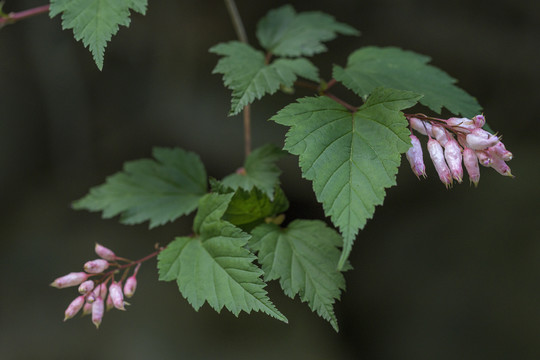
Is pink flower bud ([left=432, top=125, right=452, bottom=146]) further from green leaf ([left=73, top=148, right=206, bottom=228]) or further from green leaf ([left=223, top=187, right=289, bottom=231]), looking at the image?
green leaf ([left=73, top=148, right=206, bottom=228])

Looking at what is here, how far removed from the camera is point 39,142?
2.49 metres

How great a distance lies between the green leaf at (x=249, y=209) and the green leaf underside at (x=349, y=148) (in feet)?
0.84

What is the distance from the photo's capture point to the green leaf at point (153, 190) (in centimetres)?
140

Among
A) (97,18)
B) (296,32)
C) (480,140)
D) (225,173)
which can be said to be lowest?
(225,173)

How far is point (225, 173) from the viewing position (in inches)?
98.5

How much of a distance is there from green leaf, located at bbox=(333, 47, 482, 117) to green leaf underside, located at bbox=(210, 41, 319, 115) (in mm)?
111

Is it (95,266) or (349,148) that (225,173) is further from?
(349,148)

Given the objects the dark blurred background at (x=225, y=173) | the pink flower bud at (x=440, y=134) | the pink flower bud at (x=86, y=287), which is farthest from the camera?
the dark blurred background at (x=225, y=173)

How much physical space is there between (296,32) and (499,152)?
83cm

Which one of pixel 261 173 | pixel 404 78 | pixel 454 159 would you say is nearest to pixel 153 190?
pixel 261 173

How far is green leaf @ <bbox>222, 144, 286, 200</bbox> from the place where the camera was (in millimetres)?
1233

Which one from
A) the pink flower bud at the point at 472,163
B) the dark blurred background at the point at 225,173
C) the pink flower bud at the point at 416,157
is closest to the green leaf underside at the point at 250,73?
the pink flower bud at the point at 416,157

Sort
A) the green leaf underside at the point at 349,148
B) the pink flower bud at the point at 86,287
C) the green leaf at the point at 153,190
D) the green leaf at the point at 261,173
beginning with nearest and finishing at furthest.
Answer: the green leaf underside at the point at 349,148, the pink flower bud at the point at 86,287, the green leaf at the point at 261,173, the green leaf at the point at 153,190

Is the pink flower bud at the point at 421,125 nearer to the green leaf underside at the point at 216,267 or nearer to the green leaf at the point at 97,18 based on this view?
the green leaf underside at the point at 216,267
